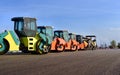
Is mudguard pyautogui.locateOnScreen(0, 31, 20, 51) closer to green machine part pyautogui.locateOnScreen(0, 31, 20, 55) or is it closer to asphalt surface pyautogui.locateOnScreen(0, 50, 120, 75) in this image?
green machine part pyautogui.locateOnScreen(0, 31, 20, 55)

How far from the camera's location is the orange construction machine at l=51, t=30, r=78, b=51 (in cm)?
3537

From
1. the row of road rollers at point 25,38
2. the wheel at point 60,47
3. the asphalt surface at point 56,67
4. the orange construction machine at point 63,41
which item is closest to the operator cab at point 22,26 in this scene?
the row of road rollers at point 25,38

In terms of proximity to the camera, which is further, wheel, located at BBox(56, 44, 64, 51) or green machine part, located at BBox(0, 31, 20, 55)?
wheel, located at BBox(56, 44, 64, 51)

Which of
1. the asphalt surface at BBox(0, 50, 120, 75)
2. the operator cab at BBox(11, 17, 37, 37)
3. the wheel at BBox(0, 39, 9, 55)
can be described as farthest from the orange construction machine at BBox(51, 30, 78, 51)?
the asphalt surface at BBox(0, 50, 120, 75)

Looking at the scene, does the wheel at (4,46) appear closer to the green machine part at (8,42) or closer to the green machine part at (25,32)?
the green machine part at (8,42)

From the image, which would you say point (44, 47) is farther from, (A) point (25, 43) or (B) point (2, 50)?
(B) point (2, 50)

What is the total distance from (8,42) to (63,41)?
14803mm

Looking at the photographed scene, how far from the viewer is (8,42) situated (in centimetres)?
2405

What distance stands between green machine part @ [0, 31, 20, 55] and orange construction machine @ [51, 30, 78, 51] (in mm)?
9738

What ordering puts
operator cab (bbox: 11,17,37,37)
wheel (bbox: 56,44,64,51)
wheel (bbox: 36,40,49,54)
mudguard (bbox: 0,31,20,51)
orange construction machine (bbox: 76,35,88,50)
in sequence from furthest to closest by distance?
orange construction machine (bbox: 76,35,88,50) → wheel (bbox: 56,44,64,51) → wheel (bbox: 36,40,49,54) → operator cab (bbox: 11,17,37,37) → mudguard (bbox: 0,31,20,51)

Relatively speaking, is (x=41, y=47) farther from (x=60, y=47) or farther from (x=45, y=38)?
(x=60, y=47)

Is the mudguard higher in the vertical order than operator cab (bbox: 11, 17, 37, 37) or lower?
lower

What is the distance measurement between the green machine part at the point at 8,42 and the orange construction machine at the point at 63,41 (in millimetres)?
9738

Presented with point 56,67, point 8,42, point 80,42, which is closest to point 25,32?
point 8,42
